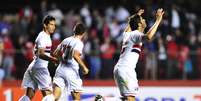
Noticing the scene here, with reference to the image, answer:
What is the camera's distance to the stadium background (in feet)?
86.3

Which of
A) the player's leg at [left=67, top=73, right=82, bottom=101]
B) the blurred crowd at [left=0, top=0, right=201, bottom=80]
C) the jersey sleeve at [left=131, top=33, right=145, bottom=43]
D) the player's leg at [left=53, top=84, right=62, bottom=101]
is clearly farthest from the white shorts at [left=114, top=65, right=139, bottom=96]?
the blurred crowd at [left=0, top=0, right=201, bottom=80]

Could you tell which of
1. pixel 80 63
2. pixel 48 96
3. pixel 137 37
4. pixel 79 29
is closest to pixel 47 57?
pixel 80 63

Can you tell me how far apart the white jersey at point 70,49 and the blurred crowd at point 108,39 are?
4.18 metres

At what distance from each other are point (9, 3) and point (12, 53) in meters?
5.51

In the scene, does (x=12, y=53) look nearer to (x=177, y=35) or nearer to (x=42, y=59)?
(x=177, y=35)

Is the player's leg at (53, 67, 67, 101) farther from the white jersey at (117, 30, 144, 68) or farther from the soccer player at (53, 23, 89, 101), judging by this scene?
the white jersey at (117, 30, 144, 68)

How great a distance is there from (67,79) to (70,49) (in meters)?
0.67

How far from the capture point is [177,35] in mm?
28156

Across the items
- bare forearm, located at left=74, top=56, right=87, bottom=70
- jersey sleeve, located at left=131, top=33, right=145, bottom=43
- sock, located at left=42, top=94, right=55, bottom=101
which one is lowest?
sock, located at left=42, top=94, right=55, bottom=101

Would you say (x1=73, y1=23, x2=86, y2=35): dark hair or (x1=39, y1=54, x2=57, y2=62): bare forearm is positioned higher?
(x1=73, y1=23, x2=86, y2=35): dark hair

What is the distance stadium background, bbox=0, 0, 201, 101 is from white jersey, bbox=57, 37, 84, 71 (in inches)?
139

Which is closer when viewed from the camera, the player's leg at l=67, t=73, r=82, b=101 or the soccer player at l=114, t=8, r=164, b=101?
the soccer player at l=114, t=8, r=164, b=101

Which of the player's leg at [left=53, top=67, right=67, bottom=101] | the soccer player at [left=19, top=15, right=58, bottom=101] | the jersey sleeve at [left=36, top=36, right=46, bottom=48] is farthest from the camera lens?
the player's leg at [left=53, top=67, right=67, bottom=101]

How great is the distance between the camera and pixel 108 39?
27.7m
